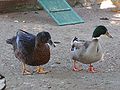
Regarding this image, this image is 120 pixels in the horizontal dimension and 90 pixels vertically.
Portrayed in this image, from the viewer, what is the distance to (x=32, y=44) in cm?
504

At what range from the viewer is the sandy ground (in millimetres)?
4703

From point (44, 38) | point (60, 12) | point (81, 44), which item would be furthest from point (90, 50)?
point (60, 12)

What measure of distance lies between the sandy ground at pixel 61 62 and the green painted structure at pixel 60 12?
16 centimetres

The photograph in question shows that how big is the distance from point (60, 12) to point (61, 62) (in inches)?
137

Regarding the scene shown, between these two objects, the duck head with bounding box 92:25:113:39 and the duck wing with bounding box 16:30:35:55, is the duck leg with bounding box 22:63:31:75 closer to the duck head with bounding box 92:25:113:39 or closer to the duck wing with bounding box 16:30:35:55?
the duck wing with bounding box 16:30:35:55

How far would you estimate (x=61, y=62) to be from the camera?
19.2 ft

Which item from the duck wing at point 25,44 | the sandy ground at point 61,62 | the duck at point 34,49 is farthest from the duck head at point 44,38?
the sandy ground at point 61,62

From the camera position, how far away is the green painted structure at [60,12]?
8.85 m

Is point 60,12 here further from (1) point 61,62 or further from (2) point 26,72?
→ (2) point 26,72

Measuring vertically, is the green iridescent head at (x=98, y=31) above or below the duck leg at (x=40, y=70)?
above

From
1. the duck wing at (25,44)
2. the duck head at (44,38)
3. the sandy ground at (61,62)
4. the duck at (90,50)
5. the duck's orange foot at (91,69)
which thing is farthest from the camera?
the duck's orange foot at (91,69)

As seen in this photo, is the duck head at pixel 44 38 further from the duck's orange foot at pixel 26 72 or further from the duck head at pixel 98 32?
the duck head at pixel 98 32

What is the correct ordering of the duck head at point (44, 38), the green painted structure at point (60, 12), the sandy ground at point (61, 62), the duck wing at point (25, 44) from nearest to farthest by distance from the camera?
the sandy ground at point (61, 62)
the duck head at point (44, 38)
the duck wing at point (25, 44)
the green painted structure at point (60, 12)

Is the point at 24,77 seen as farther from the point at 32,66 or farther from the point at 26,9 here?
the point at 26,9
